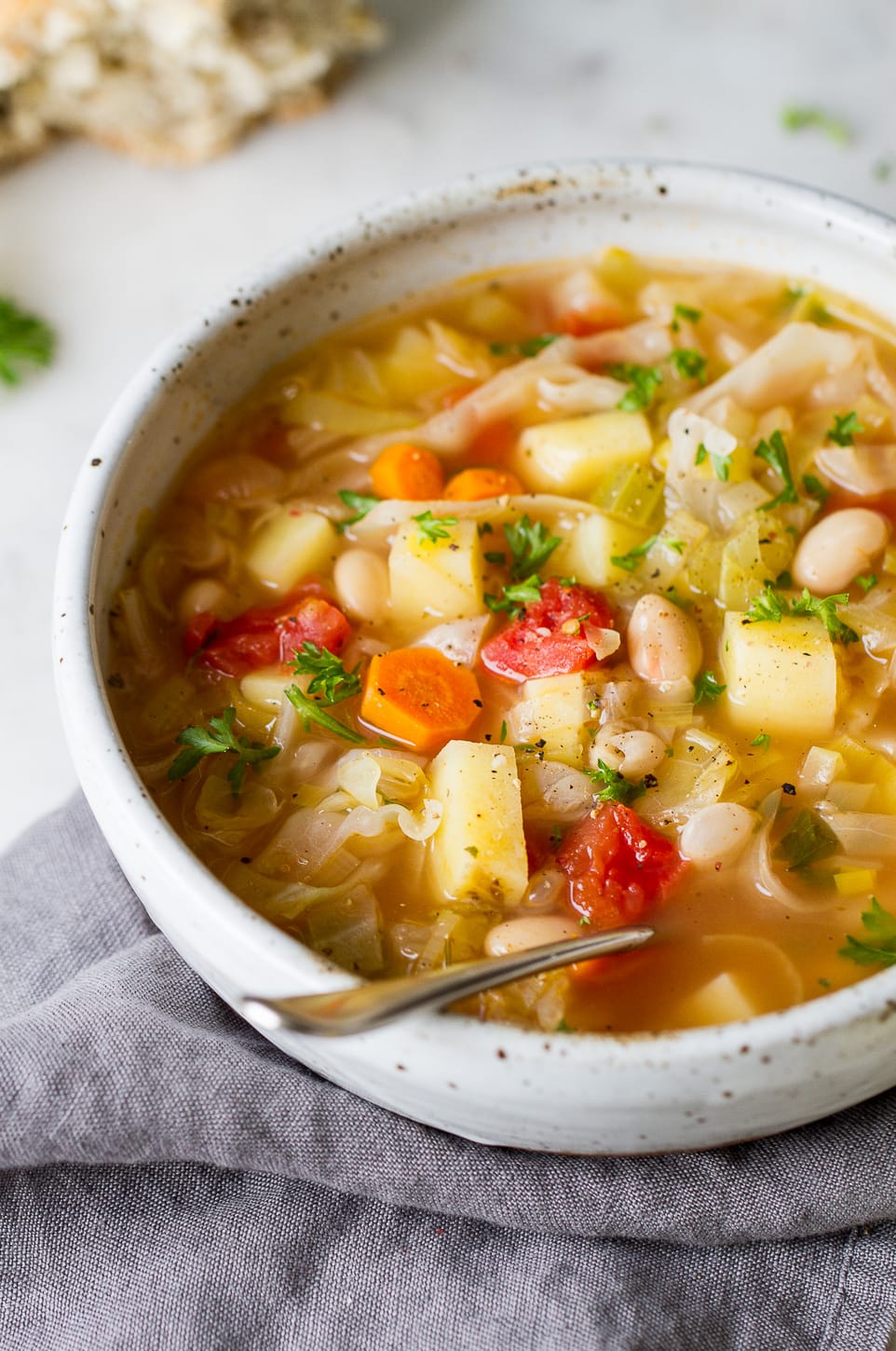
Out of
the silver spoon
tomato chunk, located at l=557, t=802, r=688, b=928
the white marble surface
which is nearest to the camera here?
the silver spoon

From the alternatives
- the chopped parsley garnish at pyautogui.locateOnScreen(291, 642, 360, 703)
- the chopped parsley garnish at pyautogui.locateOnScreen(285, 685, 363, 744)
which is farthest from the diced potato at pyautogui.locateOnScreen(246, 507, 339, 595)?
the chopped parsley garnish at pyautogui.locateOnScreen(285, 685, 363, 744)

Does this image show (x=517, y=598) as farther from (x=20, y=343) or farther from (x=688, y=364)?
(x=20, y=343)

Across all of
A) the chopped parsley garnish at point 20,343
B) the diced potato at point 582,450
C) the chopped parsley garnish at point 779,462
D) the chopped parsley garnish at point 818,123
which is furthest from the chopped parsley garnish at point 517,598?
the chopped parsley garnish at point 818,123

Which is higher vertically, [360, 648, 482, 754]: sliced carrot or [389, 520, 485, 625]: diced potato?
→ [389, 520, 485, 625]: diced potato

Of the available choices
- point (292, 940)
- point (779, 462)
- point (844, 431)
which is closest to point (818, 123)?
point (844, 431)

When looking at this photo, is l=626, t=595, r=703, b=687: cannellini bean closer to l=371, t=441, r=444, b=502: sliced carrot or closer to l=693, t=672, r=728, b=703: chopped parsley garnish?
l=693, t=672, r=728, b=703: chopped parsley garnish

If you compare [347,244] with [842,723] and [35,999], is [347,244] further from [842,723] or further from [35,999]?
[35,999]

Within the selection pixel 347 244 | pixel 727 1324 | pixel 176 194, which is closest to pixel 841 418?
pixel 347 244
